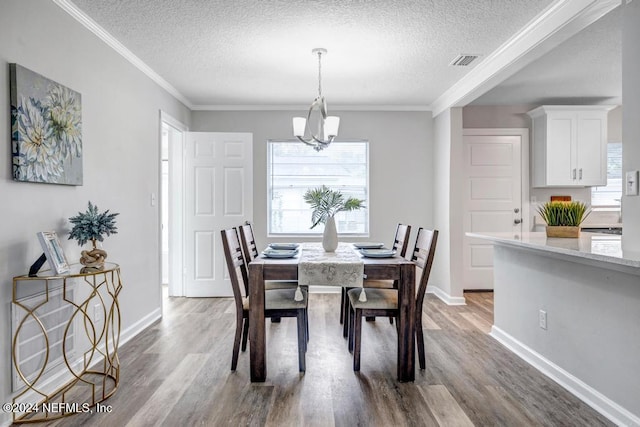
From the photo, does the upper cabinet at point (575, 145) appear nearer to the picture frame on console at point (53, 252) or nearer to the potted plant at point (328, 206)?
the potted plant at point (328, 206)

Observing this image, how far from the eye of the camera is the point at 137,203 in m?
3.56

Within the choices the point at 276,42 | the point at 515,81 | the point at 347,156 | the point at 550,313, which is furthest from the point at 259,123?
the point at 550,313

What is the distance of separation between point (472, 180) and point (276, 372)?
371 cm

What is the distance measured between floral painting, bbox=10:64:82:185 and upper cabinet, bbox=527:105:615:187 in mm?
4896

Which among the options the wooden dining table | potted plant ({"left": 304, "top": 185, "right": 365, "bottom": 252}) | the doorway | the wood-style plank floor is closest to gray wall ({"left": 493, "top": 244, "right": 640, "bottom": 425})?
the wood-style plank floor

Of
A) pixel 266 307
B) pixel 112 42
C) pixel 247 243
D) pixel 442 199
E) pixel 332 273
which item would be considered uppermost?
pixel 112 42

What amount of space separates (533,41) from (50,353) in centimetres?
371

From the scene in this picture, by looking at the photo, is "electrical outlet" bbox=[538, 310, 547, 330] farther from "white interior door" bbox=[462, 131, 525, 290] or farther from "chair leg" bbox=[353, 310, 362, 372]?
"white interior door" bbox=[462, 131, 525, 290]

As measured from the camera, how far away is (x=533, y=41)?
282 centimetres

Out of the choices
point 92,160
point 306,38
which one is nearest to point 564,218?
point 306,38

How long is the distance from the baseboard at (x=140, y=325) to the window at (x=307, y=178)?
1752mm

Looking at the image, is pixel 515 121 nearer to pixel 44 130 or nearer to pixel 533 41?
pixel 533 41

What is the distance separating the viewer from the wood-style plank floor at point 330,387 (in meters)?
2.05

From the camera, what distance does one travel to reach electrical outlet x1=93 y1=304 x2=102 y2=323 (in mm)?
2814
